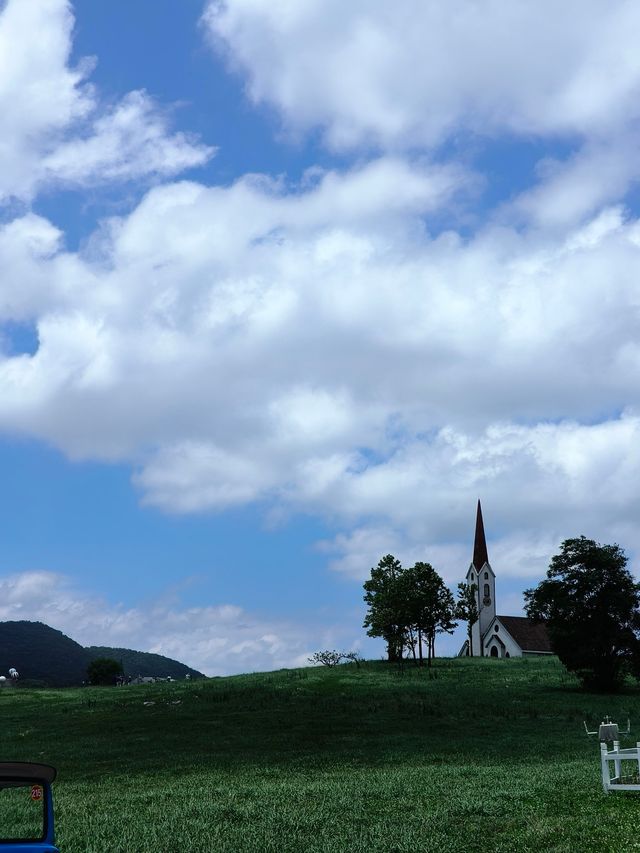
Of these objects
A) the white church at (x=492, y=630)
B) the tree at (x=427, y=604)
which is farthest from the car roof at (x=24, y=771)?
the white church at (x=492, y=630)

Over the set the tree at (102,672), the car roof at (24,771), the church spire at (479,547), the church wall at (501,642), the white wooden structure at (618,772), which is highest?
the church spire at (479,547)

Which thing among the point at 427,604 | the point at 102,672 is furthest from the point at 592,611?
the point at 102,672

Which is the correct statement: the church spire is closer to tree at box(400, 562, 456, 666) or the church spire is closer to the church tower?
Result: the church tower

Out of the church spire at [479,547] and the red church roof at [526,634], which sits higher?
the church spire at [479,547]

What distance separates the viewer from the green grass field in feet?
56.6

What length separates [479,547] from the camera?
176000mm

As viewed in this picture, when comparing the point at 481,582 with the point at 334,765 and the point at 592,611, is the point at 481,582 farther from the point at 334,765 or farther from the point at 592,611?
the point at 334,765

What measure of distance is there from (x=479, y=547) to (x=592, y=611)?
4065 inches

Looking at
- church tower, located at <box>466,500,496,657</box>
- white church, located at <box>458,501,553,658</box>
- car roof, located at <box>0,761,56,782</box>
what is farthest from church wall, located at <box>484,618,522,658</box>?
car roof, located at <box>0,761,56,782</box>

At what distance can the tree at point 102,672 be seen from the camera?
567 ft

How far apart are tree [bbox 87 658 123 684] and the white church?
2829 inches

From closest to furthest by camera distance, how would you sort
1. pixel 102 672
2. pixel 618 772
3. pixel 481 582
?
pixel 618 772, pixel 481 582, pixel 102 672

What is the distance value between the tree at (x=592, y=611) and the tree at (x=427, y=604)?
69.6 ft

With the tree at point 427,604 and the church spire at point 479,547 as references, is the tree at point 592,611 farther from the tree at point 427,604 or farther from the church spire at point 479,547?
the church spire at point 479,547
